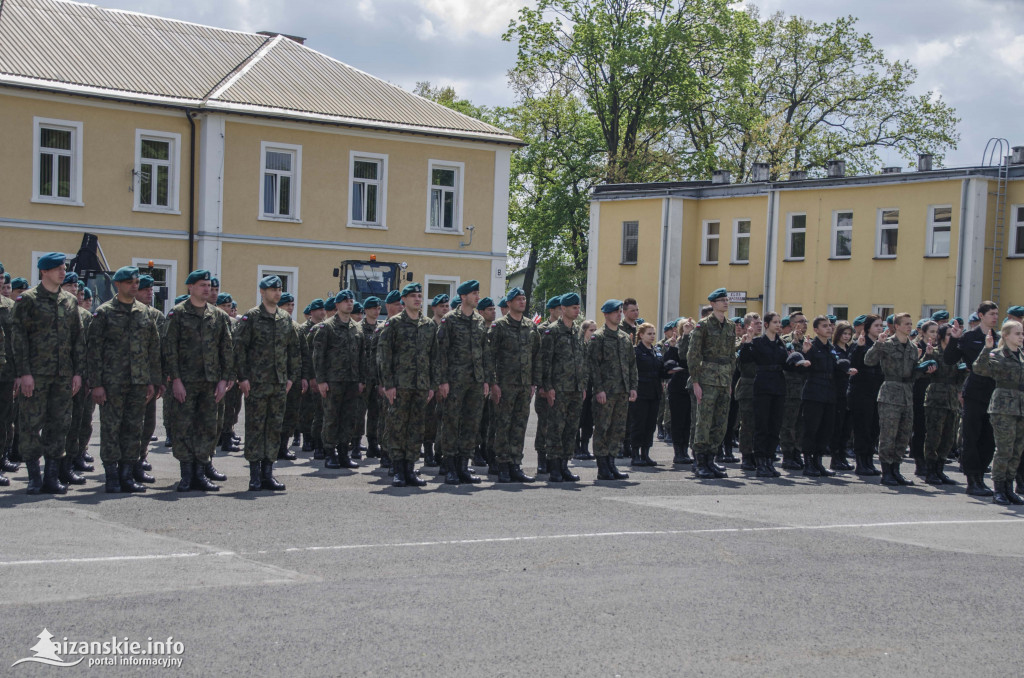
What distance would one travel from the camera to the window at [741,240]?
138ft

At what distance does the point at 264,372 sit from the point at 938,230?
96.0 feet

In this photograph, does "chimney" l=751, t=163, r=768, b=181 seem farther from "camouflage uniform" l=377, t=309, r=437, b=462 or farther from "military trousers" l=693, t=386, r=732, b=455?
"camouflage uniform" l=377, t=309, r=437, b=462

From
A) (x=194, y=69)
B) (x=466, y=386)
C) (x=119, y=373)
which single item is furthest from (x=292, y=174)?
(x=119, y=373)

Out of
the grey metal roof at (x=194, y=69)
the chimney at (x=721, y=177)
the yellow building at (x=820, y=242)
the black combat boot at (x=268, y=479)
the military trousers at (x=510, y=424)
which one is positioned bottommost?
the black combat boot at (x=268, y=479)

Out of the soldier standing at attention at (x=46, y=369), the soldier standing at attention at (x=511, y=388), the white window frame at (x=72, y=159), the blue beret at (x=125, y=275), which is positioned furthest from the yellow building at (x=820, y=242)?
the soldier standing at attention at (x=46, y=369)

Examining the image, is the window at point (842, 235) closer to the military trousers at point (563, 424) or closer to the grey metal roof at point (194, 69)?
the grey metal roof at point (194, 69)

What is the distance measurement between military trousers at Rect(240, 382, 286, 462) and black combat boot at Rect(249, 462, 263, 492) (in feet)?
0.29

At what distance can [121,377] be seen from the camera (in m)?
10.6

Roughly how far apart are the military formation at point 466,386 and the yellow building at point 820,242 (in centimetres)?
2100

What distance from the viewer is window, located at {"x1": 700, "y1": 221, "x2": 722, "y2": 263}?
43.1 meters

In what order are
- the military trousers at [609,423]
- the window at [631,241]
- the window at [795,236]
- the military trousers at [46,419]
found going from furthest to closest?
the window at [631,241], the window at [795,236], the military trousers at [609,423], the military trousers at [46,419]

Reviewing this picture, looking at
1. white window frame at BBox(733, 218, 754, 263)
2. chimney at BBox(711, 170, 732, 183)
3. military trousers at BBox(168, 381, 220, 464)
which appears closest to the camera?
military trousers at BBox(168, 381, 220, 464)

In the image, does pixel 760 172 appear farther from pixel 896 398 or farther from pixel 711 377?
pixel 711 377

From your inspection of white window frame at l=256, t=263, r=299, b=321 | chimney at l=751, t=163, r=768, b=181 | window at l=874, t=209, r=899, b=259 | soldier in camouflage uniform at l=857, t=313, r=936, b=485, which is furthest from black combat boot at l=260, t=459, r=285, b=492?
chimney at l=751, t=163, r=768, b=181
